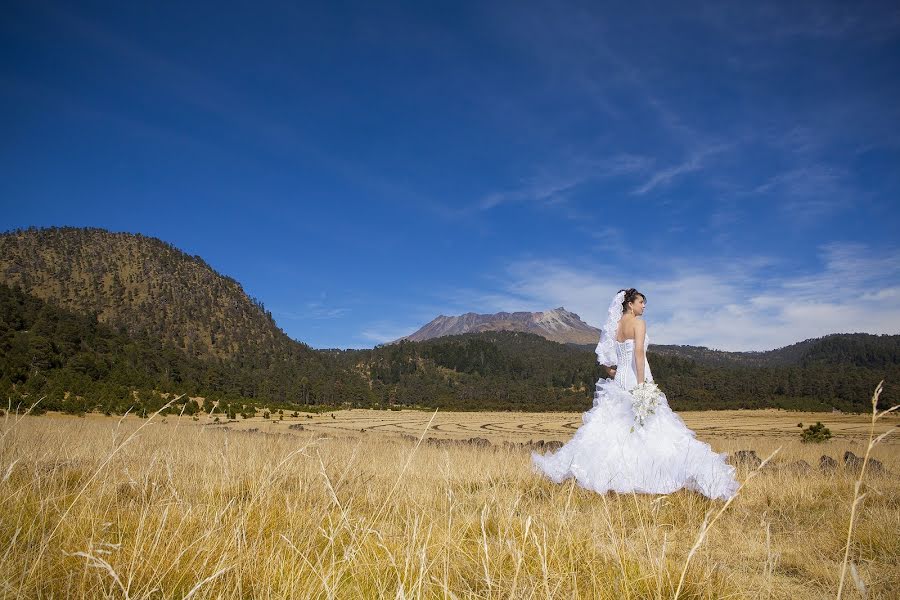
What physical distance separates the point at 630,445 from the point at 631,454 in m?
0.16

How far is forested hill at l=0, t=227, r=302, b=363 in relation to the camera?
109 metres

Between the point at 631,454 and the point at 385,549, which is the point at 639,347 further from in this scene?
the point at 385,549

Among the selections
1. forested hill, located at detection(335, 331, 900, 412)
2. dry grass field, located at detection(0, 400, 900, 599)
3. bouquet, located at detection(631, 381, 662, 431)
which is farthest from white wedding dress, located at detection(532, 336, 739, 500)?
forested hill, located at detection(335, 331, 900, 412)

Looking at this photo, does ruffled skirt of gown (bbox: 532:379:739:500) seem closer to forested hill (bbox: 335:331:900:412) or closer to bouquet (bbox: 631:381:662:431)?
bouquet (bbox: 631:381:662:431)

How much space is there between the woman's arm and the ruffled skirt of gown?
0.40m

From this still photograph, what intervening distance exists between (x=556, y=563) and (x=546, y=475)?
4.77 meters

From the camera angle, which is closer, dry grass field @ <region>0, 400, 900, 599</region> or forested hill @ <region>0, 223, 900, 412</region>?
dry grass field @ <region>0, 400, 900, 599</region>

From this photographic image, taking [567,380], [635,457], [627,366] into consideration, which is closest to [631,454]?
[635,457]

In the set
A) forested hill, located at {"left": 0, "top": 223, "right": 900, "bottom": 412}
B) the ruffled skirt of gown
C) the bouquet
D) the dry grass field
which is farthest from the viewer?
forested hill, located at {"left": 0, "top": 223, "right": 900, "bottom": 412}

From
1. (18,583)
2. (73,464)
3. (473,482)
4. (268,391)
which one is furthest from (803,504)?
(268,391)

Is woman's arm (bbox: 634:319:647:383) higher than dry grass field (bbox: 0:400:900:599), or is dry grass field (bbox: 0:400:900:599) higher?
woman's arm (bbox: 634:319:647:383)

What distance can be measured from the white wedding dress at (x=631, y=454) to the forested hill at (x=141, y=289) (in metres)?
110

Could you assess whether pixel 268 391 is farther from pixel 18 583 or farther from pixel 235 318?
pixel 18 583

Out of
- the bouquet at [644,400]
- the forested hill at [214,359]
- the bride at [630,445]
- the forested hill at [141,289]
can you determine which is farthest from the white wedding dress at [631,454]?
the forested hill at [141,289]
